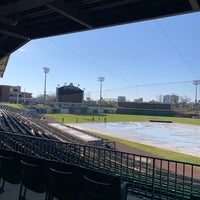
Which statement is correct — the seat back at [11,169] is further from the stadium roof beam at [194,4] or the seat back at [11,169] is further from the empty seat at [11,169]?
the stadium roof beam at [194,4]

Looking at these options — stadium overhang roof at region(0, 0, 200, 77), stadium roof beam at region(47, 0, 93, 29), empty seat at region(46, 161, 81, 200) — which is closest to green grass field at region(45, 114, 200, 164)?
stadium overhang roof at region(0, 0, 200, 77)

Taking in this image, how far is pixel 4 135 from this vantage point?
720cm

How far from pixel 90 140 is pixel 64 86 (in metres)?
38.3

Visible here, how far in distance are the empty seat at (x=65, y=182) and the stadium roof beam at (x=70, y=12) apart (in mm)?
2314

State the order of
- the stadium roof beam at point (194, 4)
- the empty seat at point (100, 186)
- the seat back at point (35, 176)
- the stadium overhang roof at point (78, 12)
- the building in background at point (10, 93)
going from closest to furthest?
1. the empty seat at point (100, 186)
2. the stadium roof beam at point (194, 4)
3. the seat back at point (35, 176)
4. the stadium overhang roof at point (78, 12)
5. the building in background at point (10, 93)

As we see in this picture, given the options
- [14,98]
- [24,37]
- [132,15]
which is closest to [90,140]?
[24,37]

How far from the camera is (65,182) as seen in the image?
2895 millimetres

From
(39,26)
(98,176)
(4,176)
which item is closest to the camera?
(98,176)

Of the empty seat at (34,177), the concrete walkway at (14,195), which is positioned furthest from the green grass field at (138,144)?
the empty seat at (34,177)

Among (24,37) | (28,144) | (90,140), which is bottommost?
(90,140)

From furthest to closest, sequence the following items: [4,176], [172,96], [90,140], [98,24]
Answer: [172,96] → [90,140] → [98,24] → [4,176]

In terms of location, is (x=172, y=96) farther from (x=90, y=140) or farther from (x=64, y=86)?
(x=90, y=140)

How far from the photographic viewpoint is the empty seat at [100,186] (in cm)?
256

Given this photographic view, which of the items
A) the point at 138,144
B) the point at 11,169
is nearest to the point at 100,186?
the point at 11,169
